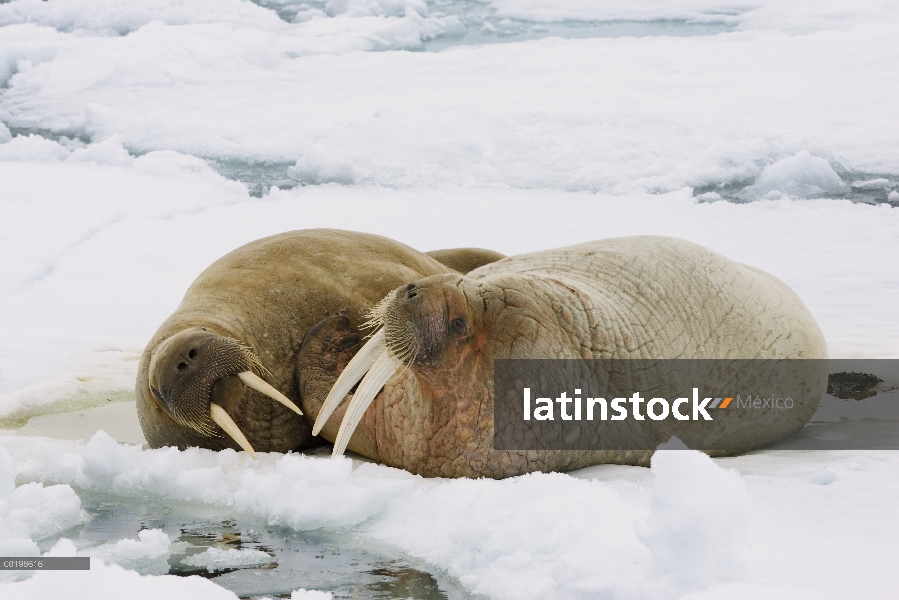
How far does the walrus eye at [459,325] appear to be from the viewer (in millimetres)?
3971

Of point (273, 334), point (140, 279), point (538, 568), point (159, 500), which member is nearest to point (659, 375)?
point (538, 568)

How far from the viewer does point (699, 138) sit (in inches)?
483

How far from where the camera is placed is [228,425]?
14.0 ft

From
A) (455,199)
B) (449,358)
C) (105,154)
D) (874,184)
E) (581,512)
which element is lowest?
(455,199)

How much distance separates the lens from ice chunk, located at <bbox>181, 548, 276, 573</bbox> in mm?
3375

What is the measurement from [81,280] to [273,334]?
4825 mm

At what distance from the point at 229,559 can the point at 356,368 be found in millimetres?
940

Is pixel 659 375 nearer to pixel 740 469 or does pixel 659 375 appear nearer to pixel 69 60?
pixel 740 469

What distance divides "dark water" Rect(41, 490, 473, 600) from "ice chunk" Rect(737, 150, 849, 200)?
8505 millimetres

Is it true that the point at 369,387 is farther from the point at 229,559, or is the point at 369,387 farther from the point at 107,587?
the point at 107,587

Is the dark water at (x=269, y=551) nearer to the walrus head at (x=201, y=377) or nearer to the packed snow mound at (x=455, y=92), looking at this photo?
the walrus head at (x=201, y=377)

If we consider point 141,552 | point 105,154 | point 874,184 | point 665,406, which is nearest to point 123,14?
point 105,154

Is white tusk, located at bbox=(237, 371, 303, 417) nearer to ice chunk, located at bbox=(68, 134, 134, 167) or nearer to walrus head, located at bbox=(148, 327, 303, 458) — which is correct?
walrus head, located at bbox=(148, 327, 303, 458)

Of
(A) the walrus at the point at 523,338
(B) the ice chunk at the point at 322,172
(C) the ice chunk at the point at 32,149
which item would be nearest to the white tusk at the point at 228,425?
(A) the walrus at the point at 523,338
